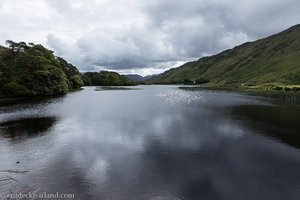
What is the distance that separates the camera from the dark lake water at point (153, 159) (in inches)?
952

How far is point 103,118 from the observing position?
6481cm

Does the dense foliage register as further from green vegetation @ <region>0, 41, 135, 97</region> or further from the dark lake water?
the dark lake water

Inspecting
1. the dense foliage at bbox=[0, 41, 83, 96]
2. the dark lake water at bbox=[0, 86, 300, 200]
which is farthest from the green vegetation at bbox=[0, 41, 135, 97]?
the dark lake water at bbox=[0, 86, 300, 200]

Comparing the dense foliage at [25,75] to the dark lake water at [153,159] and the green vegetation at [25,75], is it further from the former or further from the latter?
the dark lake water at [153,159]

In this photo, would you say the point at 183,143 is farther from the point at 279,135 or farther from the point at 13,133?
the point at 13,133

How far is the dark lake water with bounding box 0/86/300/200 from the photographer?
79.3ft

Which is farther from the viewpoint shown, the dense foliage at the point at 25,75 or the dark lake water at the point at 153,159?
the dense foliage at the point at 25,75

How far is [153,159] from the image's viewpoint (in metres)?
32.8

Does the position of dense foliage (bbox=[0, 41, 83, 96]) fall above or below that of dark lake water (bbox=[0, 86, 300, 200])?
above

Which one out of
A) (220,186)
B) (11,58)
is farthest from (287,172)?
(11,58)

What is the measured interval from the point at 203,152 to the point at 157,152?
6.06 m

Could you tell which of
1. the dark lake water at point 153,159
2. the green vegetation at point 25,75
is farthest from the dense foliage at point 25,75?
the dark lake water at point 153,159

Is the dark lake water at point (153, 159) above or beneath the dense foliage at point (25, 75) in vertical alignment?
beneath

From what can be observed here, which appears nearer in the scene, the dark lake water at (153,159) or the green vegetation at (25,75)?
the dark lake water at (153,159)
